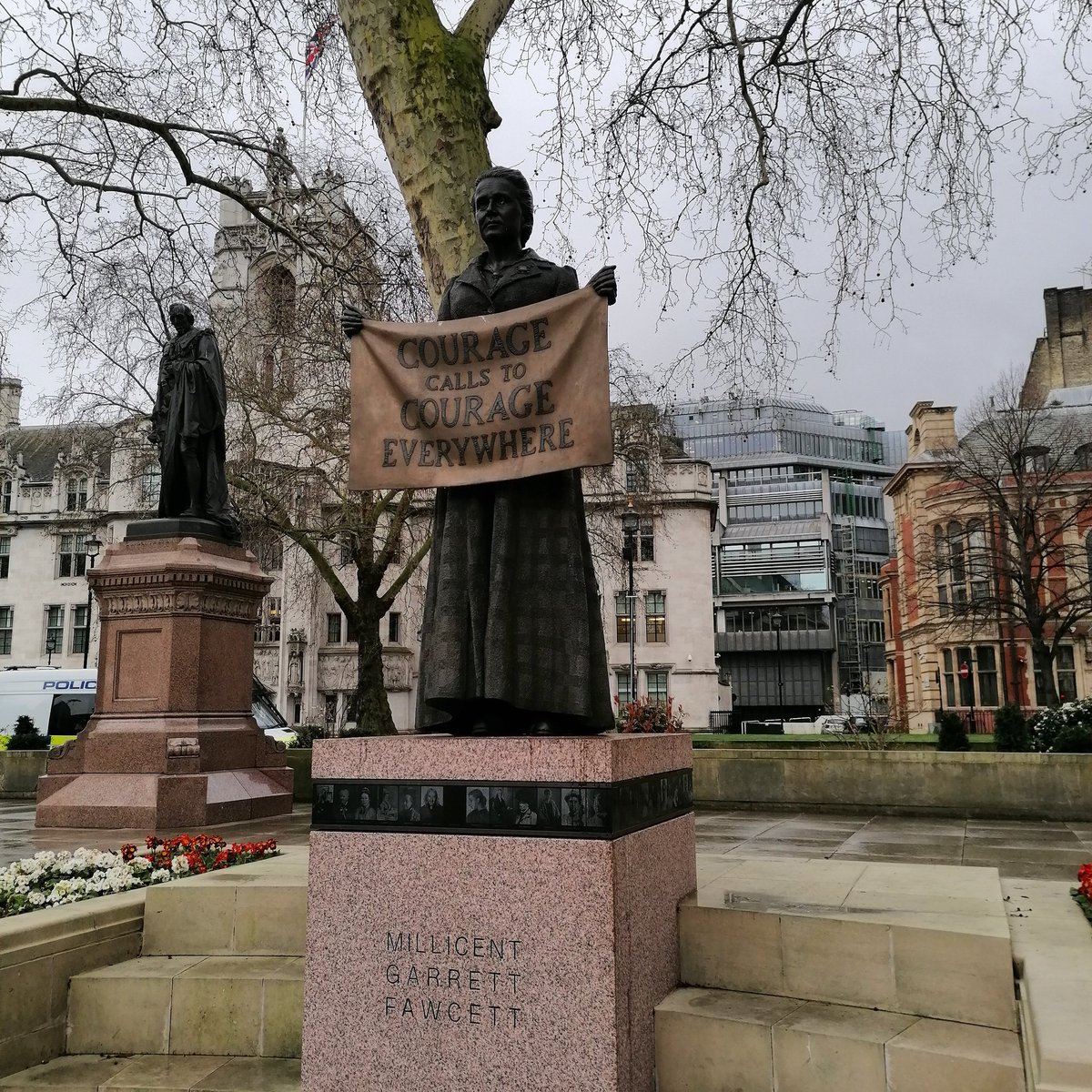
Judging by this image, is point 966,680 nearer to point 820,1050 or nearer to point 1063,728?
point 1063,728

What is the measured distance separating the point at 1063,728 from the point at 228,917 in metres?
13.7

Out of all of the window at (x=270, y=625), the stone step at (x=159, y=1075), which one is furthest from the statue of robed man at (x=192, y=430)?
the window at (x=270, y=625)

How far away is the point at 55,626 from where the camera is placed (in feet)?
176

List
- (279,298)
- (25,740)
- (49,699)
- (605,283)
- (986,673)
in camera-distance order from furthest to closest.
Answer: (986,673) < (49,699) < (279,298) < (25,740) < (605,283)

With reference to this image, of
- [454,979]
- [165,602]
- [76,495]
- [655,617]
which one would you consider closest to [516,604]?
[454,979]

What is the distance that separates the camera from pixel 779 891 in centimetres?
500

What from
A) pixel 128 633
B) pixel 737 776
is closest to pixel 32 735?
pixel 128 633

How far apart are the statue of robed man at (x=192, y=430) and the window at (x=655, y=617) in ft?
124

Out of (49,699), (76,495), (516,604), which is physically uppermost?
(76,495)

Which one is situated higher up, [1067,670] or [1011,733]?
[1067,670]

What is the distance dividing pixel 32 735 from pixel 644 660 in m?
31.9

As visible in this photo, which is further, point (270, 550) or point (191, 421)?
point (270, 550)

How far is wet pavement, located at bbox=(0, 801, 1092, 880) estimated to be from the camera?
27.3 feet

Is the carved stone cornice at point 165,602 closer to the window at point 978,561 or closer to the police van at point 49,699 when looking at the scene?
the police van at point 49,699
